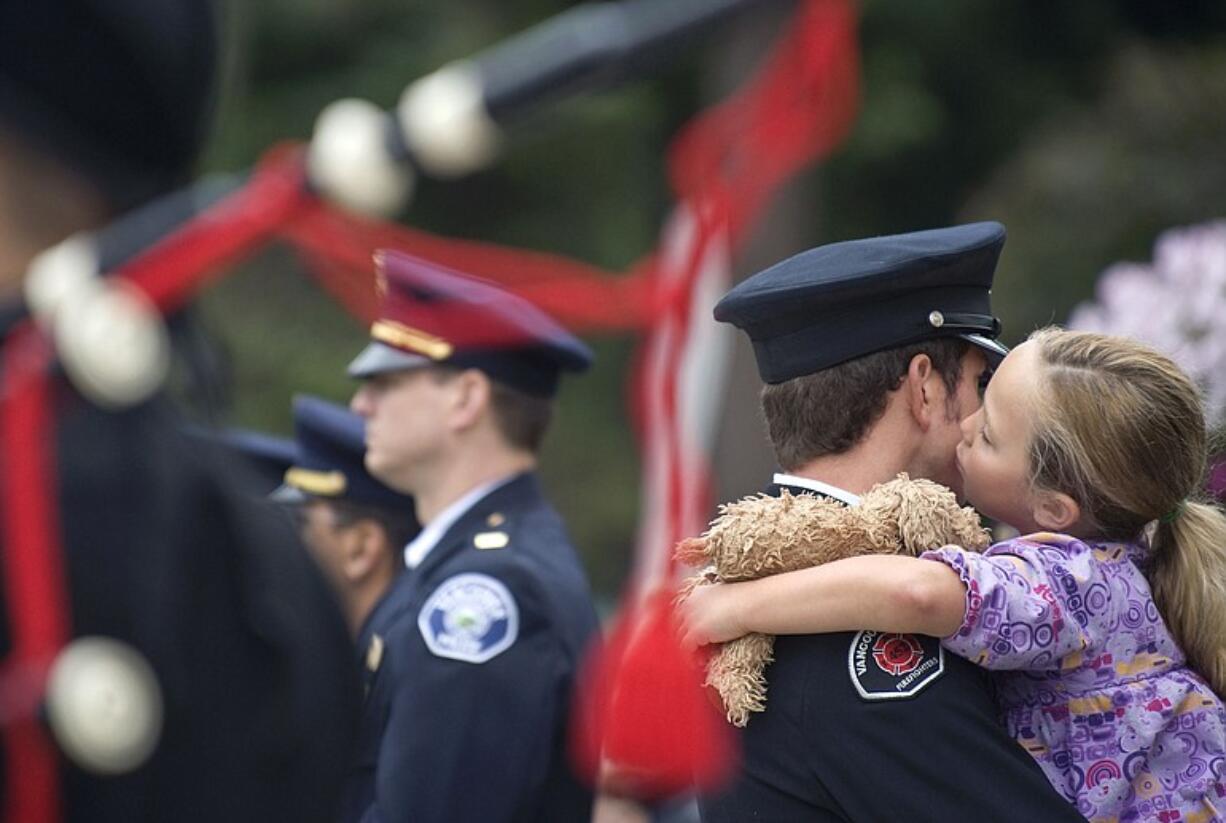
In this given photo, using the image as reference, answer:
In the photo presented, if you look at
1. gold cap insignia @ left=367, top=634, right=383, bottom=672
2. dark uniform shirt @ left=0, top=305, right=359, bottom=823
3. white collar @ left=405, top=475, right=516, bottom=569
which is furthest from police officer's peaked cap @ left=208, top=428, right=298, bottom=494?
dark uniform shirt @ left=0, top=305, right=359, bottom=823

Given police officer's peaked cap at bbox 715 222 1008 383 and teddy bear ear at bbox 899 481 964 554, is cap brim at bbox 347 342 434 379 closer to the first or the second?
police officer's peaked cap at bbox 715 222 1008 383

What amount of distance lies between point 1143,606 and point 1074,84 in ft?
35.8

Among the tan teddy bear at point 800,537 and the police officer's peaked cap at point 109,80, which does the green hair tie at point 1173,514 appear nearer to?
the tan teddy bear at point 800,537

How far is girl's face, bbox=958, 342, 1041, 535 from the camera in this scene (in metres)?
2.46

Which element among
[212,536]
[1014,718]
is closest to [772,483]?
[1014,718]

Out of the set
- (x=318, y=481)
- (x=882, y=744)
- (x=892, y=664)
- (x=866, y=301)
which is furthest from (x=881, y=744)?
(x=318, y=481)

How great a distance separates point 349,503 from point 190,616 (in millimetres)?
3133

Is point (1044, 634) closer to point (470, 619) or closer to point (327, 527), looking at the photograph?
point (470, 619)

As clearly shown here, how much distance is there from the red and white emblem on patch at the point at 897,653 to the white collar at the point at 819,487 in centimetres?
21

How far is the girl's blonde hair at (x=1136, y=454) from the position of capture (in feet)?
7.89

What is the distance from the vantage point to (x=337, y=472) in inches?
177

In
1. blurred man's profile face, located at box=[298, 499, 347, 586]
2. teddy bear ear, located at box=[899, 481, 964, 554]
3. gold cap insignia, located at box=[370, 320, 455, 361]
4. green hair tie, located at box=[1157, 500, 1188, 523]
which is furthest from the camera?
blurred man's profile face, located at box=[298, 499, 347, 586]

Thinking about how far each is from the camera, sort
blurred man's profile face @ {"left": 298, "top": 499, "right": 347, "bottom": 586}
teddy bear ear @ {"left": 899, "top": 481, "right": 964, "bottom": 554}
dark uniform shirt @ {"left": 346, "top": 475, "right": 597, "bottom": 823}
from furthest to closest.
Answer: blurred man's profile face @ {"left": 298, "top": 499, "right": 347, "bottom": 586}
dark uniform shirt @ {"left": 346, "top": 475, "right": 597, "bottom": 823}
teddy bear ear @ {"left": 899, "top": 481, "right": 964, "bottom": 554}

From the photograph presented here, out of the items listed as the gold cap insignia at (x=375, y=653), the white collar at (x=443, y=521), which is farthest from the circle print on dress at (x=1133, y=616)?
the white collar at (x=443, y=521)
